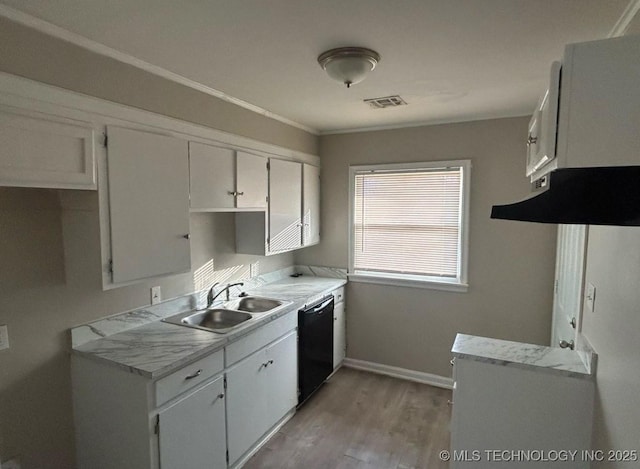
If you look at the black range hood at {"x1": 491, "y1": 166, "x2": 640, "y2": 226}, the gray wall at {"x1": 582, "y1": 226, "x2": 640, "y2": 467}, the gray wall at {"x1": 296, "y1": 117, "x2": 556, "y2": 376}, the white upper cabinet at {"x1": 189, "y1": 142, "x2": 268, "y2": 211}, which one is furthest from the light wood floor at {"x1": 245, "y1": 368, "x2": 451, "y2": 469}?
the black range hood at {"x1": 491, "y1": 166, "x2": 640, "y2": 226}

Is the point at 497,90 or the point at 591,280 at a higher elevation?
the point at 497,90

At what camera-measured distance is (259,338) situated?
2.50m

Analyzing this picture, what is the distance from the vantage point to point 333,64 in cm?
194

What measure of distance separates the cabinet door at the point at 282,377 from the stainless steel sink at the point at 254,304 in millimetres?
292

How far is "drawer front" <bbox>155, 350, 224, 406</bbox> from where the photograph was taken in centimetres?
179

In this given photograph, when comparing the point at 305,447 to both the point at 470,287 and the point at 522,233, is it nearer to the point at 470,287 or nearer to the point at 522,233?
the point at 470,287

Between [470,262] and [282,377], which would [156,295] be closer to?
[282,377]

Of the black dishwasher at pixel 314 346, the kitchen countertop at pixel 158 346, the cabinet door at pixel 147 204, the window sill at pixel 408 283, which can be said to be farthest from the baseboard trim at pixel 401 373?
the cabinet door at pixel 147 204

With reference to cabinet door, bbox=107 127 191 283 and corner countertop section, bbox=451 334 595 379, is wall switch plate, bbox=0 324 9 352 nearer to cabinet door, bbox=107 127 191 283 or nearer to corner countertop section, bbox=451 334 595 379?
cabinet door, bbox=107 127 191 283

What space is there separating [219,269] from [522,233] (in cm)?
267

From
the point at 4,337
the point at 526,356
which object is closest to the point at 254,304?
the point at 4,337

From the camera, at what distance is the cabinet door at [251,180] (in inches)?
108

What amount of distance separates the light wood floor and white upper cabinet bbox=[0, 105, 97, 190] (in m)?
2.11

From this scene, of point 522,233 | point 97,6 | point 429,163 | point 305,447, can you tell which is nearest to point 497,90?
point 429,163
